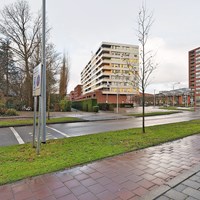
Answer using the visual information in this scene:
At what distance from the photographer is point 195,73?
9650cm

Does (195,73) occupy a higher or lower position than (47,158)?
higher

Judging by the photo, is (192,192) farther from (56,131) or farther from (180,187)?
(56,131)

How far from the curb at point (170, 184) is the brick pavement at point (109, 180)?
0.09m

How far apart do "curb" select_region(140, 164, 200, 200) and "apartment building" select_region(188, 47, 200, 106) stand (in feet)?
316

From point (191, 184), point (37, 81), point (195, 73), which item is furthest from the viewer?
point (195, 73)

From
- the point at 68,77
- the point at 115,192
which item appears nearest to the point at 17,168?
the point at 115,192

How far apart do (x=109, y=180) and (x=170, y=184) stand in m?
1.11

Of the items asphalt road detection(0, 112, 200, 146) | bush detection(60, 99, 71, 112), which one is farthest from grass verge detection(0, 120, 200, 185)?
bush detection(60, 99, 71, 112)

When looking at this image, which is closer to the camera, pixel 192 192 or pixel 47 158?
pixel 192 192

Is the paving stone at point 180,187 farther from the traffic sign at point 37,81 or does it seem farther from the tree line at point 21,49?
the tree line at point 21,49

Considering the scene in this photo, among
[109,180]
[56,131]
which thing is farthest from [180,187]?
[56,131]

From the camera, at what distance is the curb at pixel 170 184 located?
2.67 metres

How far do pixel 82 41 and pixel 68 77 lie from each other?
2119cm

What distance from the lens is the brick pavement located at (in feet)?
9.08
